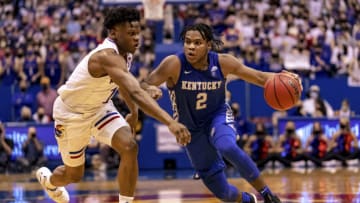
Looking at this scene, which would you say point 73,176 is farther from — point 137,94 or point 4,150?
point 4,150

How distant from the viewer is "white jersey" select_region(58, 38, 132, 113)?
7.70 meters

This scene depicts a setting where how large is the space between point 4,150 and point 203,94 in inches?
369

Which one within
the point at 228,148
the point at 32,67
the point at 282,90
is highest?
the point at 282,90

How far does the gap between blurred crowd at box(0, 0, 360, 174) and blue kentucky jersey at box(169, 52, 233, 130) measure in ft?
27.6

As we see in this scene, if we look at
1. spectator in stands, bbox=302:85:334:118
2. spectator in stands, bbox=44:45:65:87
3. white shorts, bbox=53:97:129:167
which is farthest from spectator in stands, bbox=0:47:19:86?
white shorts, bbox=53:97:129:167

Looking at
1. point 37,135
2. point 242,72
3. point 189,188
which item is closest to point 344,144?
point 189,188

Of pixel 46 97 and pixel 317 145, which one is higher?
pixel 46 97

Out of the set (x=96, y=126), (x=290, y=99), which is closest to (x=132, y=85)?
(x=96, y=126)

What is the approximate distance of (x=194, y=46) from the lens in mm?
8195

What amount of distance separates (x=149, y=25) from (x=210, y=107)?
11723 millimetres

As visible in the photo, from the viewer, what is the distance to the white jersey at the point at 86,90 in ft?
25.2

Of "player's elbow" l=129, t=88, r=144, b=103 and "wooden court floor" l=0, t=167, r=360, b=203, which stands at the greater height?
"player's elbow" l=129, t=88, r=144, b=103

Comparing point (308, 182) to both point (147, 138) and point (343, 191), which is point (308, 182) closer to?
point (343, 191)

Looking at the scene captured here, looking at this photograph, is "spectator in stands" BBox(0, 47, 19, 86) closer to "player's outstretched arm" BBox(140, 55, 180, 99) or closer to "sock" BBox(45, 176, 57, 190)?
"sock" BBox(45, 176, 57, 190)
